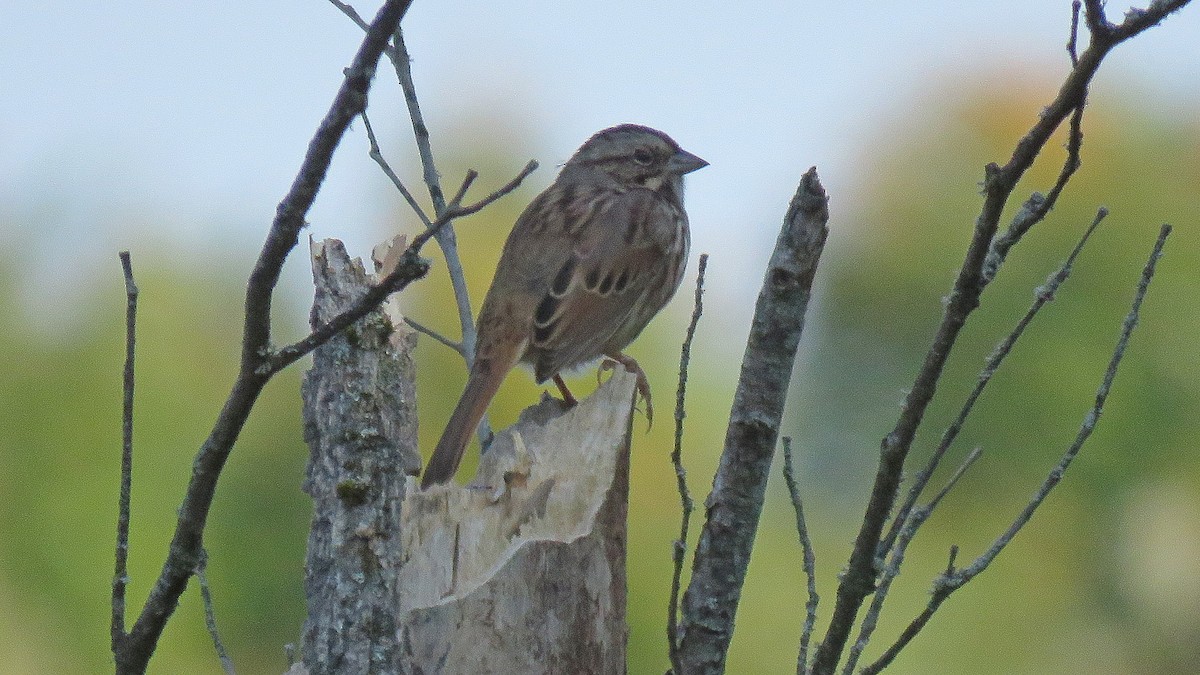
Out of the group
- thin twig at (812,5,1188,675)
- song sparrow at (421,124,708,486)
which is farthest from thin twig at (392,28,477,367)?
thin twig at (812,5,1188,675)

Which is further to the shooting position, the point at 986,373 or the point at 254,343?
the point at 986,373

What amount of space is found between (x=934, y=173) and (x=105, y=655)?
1244cm

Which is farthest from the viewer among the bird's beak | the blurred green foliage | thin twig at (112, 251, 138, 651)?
the blurred green foliage

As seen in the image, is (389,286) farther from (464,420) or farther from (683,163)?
(683,163)

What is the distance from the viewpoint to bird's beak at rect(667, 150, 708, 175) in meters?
6.01

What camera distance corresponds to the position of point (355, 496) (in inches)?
104

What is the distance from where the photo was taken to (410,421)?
11.2 feet

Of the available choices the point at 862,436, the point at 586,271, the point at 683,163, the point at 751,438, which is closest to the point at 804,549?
the point at 751,438

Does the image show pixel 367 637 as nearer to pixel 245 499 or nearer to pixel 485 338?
pixel 485 338

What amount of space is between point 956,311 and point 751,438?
755 mm

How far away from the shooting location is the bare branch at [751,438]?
2.88 m

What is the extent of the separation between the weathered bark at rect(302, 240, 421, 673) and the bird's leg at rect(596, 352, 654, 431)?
4.94 feet

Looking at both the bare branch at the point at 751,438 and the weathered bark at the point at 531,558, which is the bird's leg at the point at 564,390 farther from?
the bare branch at the point at 751,438

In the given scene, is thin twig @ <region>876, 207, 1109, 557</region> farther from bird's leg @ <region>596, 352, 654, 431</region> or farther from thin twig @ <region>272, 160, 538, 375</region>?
bird's leg @ <region>596, 352, 654, 431</region>
